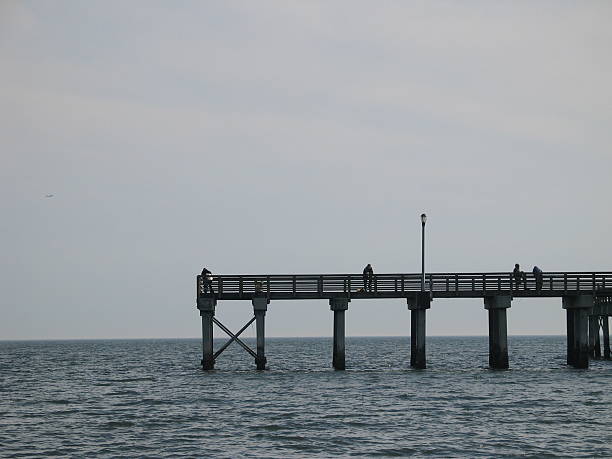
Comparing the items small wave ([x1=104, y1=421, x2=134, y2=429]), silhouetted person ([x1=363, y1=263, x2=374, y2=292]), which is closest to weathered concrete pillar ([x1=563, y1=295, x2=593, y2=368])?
silhouetted person ([x1=363, y1=263, x2=374, y2=292])

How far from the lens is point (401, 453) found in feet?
74.6

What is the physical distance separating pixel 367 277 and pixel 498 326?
6.22 metres

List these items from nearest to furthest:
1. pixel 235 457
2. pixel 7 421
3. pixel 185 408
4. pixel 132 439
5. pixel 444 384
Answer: pixel 235 457 < pixel 132 439 < pixel 7 421 < pixel 185 408 < pixel 444 384

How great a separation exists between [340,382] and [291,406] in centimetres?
792

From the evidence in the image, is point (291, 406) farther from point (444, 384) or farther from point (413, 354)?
point (413, 354)

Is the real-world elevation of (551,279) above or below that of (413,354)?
above

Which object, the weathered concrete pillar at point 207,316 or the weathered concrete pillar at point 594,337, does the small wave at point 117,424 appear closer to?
the weathered concrete pillar at point 207,316

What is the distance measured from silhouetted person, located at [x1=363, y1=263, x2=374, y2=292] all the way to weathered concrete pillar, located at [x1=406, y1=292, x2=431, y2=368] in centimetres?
191

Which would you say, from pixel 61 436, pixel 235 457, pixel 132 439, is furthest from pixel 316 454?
pixel 61 436

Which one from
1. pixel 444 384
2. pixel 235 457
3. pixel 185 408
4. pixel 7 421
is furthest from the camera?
pixel 444 384

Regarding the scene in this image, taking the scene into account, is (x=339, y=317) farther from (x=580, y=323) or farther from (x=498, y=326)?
(x=580, y=323)

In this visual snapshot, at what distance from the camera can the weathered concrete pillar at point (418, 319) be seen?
41.2 meters

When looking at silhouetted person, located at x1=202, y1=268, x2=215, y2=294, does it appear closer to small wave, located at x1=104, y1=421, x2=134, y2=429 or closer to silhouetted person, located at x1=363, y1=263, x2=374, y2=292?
silhouetted person, located at x1=363, y1=263, x2=374, y2=292

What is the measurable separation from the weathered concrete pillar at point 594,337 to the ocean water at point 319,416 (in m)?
11.4
